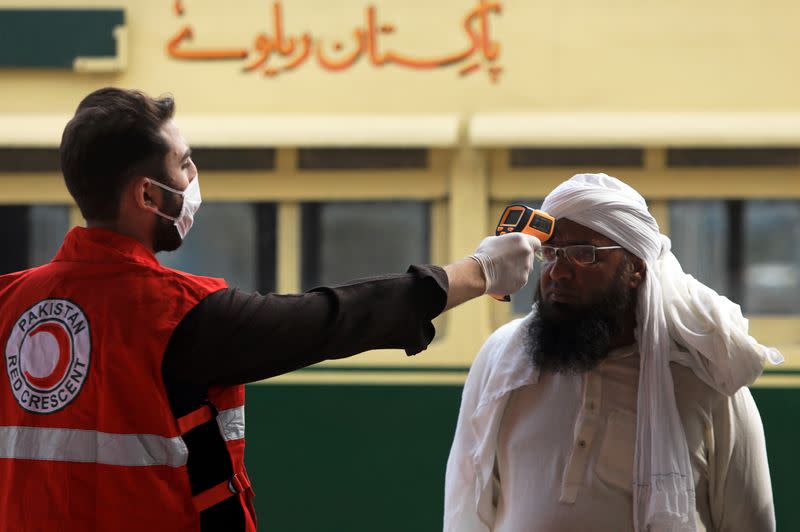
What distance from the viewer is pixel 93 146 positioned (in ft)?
6.04

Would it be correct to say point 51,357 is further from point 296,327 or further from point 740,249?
point 740,249

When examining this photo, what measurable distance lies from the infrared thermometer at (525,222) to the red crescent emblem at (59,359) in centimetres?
97

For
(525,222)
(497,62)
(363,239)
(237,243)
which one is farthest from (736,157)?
(525,222)

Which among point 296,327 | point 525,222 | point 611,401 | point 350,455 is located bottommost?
point 350,455

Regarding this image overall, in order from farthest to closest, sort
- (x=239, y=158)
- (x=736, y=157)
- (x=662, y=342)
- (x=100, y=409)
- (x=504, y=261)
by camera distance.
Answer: (x=239, y=158)
(x=736, y=157)
(x=662, y=342)
(x=504, y=261)
(x=100, y=409)

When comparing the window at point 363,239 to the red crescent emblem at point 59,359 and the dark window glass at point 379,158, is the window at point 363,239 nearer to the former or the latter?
the dark window glass at point 379,158

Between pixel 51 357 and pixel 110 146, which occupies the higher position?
pixel 110 146

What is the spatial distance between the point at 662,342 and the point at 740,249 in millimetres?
2716

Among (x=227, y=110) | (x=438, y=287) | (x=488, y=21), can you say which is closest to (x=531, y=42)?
(x=488, y=21)

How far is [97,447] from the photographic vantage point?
177 cm

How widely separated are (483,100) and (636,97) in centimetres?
70

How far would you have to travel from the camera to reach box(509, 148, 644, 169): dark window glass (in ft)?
16.9

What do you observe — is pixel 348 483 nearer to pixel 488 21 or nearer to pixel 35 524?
pixel 488 21

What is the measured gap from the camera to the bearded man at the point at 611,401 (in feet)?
8.14
